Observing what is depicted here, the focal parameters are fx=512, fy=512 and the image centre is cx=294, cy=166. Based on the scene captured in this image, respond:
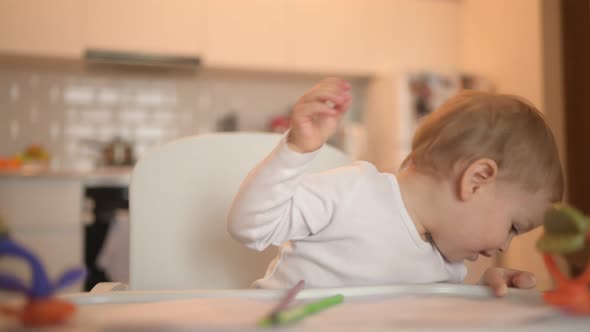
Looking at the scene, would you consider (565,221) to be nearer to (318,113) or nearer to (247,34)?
(318,113)

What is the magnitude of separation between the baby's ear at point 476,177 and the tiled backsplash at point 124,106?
2.70m

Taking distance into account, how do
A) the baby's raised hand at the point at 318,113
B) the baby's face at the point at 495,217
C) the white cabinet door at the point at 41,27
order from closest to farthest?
the baby's raised hand at the point at 318,113 < the baby's face at the point at 495,217 < the white cabinet door at the point at 41,27

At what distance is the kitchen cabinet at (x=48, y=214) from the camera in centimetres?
249

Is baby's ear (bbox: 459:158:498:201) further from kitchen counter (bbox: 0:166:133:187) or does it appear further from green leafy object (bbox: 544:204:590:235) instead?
kitchen counter (bbox: 0:166:133:187)

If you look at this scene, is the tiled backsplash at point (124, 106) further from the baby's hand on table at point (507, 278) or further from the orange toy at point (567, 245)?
the orange toy at point (567, 245)

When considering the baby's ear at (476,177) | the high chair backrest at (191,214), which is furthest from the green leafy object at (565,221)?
the high chair backrest at (191,214)

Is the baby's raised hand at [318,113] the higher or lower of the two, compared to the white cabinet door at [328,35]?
lower

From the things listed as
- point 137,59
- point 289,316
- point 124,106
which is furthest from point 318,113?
point 124,106

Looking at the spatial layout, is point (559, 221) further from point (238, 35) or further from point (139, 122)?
point (139, 122)

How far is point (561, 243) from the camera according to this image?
1.36 ft

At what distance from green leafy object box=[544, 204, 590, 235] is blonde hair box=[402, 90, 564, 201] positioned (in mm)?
177

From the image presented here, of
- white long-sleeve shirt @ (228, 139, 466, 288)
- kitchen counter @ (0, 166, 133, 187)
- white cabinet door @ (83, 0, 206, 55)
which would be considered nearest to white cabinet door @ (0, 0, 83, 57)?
white cabinet door @ (83, 0, 206, 55)

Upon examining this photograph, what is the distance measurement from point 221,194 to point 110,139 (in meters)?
2.50

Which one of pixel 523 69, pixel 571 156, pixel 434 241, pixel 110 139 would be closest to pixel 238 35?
pixel 110 139
